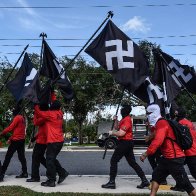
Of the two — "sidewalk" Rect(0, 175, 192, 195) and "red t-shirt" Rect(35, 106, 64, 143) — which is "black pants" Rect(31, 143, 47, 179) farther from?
"red t-shirt" Rect(35, 106, 64, 143)

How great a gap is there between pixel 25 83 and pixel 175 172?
15.5ft

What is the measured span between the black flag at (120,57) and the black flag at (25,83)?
1.48 m

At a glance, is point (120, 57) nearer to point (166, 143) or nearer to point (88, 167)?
point (166, 143)

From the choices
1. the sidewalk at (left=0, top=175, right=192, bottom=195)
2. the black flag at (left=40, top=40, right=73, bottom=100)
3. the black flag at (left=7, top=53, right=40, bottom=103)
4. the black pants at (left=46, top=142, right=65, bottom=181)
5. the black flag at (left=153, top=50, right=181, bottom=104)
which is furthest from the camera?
the black flag at (left=40, top=40, right=73, bottom=100)

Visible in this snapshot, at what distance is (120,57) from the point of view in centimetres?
885

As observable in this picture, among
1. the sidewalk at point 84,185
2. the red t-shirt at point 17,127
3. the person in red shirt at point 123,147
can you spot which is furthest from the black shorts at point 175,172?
the red t-shirt at point 17,127

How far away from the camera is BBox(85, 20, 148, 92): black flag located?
Answer: 8.82 meters

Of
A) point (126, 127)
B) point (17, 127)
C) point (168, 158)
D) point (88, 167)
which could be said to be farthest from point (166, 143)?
point (88, 167)

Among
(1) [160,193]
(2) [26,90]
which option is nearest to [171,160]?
(1) [160,193]

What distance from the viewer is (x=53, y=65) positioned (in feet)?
32.7

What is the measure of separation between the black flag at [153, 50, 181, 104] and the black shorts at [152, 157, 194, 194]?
2.52 meters

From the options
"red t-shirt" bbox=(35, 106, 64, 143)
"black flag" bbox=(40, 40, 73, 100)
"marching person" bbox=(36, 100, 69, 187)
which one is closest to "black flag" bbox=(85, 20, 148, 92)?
"black flag" bbox=(40, 40, 73, 100)

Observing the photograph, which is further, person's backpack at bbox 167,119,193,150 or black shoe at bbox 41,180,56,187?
black shoe at bbox 41,180,56,187

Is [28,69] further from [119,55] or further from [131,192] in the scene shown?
[131,192]
